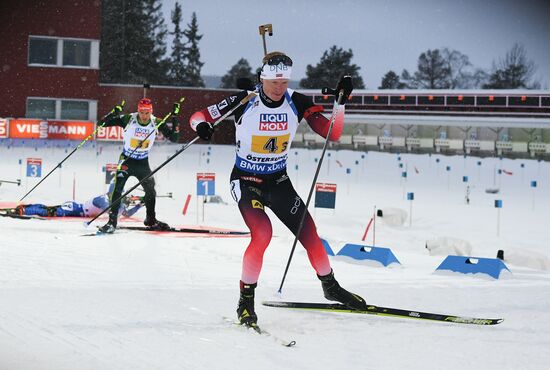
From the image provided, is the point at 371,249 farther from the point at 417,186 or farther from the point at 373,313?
the point at 417,186

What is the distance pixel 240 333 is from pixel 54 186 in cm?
1731

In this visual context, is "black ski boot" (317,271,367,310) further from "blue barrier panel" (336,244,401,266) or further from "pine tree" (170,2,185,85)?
"pine tree" (170,2,185,85)

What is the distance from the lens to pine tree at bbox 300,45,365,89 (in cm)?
6694

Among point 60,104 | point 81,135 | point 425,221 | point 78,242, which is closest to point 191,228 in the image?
point 78,242

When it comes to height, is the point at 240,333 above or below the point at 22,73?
below

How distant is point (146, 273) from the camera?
7.48m

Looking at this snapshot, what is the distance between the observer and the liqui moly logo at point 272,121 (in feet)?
18.2

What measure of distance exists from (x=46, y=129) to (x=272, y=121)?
117 ft

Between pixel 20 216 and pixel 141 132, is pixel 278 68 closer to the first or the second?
pixel 141 132

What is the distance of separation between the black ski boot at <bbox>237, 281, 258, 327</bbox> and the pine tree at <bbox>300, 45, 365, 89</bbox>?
6216 centimetres

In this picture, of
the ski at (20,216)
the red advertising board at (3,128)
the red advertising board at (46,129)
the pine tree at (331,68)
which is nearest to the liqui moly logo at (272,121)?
the ski at (20,216)

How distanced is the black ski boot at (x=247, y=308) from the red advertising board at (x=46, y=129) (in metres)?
35.7

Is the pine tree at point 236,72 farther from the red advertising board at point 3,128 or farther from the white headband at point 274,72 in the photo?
the white headband at point 274,72

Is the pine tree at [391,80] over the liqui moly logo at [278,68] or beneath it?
over
